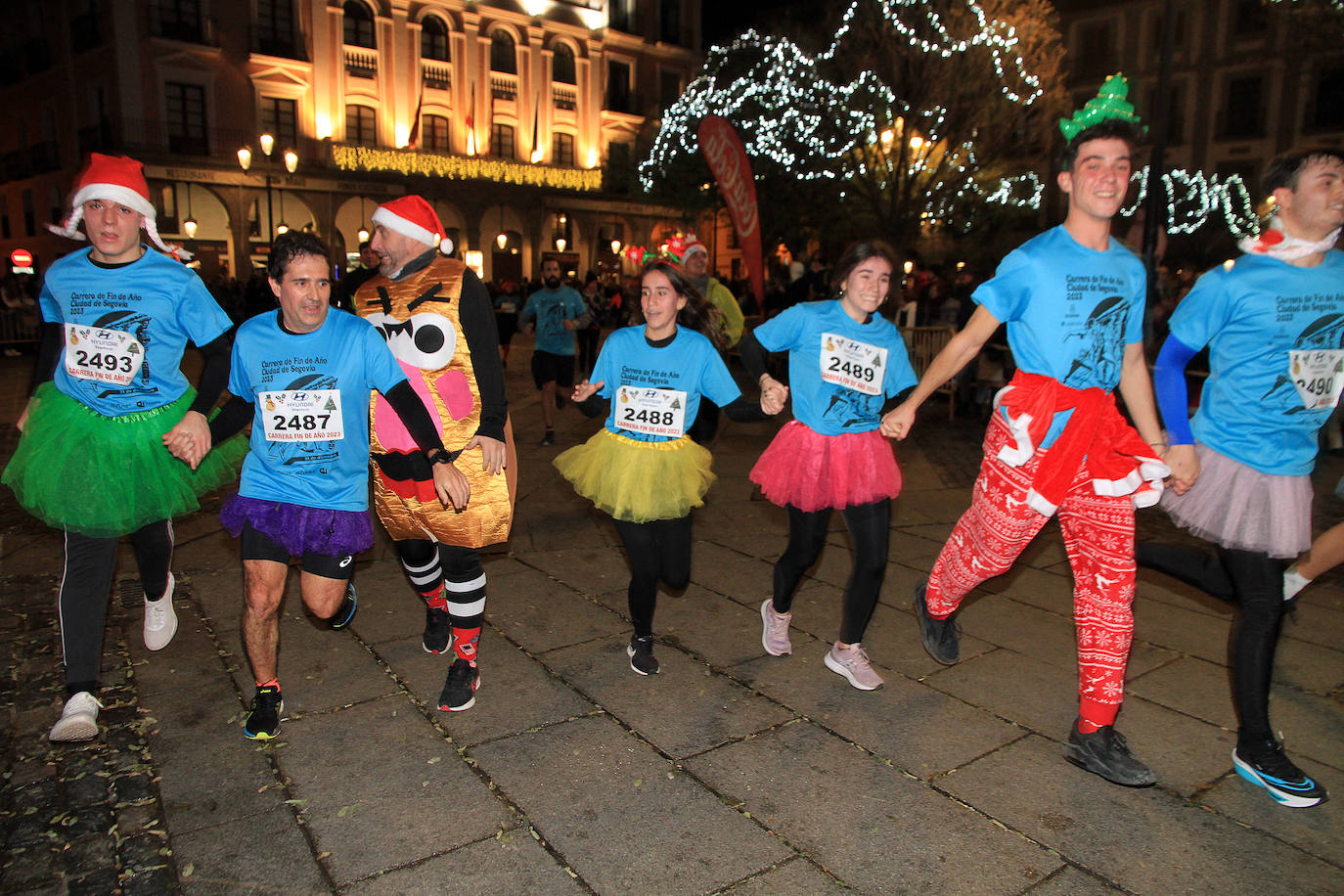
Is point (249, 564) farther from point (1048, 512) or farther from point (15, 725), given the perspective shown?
point (1048, 512)

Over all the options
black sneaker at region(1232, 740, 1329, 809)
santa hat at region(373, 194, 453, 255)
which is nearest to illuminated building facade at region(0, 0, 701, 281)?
santa hat at region(373, 194, 453, 255)

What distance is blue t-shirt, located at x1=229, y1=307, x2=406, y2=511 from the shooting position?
11.0ft

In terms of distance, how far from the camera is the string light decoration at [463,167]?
117ft

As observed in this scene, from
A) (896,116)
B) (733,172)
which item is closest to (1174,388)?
(733,172)

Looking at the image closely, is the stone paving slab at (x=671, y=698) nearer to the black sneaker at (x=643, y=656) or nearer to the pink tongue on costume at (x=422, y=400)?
the black sneaker at (x=643, y=656)

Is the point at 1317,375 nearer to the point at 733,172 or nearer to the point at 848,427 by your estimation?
the point at 848,427

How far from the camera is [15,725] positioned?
11.6ft

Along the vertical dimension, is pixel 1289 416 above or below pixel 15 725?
above

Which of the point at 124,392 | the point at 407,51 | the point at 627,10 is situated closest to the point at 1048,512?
the point at 124,392

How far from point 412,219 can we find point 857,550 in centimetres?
234

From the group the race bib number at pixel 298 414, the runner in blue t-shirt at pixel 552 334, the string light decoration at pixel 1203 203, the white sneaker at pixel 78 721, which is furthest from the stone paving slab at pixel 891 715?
→ the string light decoration at pixel 1203 203

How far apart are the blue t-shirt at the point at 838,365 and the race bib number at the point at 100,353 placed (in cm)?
263

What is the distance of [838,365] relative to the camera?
3.83 meters

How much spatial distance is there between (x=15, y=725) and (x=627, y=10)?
150ft
